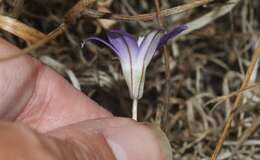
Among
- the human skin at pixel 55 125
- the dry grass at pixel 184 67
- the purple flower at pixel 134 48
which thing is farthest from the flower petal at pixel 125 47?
the dry grass at pixel 184 67

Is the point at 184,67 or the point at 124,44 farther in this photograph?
the point at 184,67

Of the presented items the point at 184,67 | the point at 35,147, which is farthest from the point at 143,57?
the point at 184,67

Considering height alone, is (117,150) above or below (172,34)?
below

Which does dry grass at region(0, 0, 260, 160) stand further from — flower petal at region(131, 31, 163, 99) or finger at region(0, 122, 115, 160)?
finger at region(0, 122, 115, 160)

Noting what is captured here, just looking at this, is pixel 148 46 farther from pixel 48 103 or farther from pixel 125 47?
pixel 48 103

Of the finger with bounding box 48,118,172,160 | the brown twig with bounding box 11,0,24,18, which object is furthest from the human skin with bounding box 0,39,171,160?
the brown twig with bounding box 11,0,24,18

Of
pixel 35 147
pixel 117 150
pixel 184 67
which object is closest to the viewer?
pixel 35 147

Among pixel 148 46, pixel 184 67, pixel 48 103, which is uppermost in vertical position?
pixel 148 46

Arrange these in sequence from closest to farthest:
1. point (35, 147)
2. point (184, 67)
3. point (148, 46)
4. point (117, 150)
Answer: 1. point (35, 147)
2. point (117, 150)
3. point (148, 46)
4. point (184, 67)
